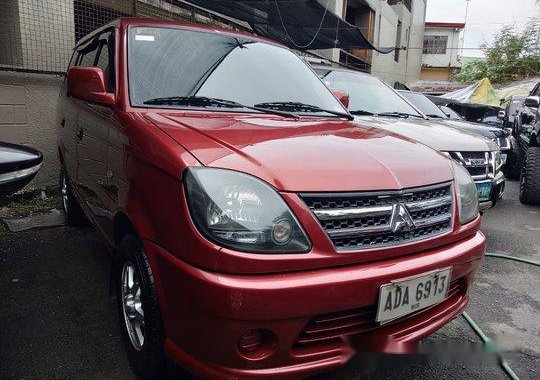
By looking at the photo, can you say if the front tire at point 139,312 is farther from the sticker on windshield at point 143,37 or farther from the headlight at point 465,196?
the headlight at point 465,196

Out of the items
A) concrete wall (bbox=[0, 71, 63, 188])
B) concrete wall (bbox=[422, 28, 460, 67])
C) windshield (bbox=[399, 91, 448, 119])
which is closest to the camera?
concrete wall (bbox=[0, 71, 63, 188])

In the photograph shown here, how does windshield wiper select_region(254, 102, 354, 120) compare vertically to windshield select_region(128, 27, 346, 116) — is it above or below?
below

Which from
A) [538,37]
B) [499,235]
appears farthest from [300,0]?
[538,37]

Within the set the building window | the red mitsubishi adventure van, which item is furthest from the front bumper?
the building window

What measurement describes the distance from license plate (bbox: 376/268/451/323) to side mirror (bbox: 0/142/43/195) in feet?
Result: 5.35

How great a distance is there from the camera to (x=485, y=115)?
1367 centimetres

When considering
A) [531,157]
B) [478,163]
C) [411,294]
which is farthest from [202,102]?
[531,157]

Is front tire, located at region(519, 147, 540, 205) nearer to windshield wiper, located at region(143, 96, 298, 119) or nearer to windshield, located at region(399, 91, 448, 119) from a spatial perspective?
windshield, located at region(399, 91, 448, 119)

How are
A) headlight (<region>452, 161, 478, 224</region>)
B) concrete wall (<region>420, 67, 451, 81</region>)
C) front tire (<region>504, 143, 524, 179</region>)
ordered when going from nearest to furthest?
headlight (<region>452, 161, 478, 224</region>) → front tire (<region>504, 143, 524, 179</region>) → concrete wall (<region>420, 67, 451, 81</region>)

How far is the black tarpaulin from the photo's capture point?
6.73 metres

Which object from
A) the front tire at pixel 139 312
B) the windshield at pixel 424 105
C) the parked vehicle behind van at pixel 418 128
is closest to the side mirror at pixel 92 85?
the front tire at pixel 139 312

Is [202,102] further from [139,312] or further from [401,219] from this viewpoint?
[401,219]

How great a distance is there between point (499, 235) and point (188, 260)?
3992 millimetres

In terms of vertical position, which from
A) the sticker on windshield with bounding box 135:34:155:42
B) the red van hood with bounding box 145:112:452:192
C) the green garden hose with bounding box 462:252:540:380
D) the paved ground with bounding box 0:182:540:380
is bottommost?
the paved ground with bounding box 0:182:540:380
